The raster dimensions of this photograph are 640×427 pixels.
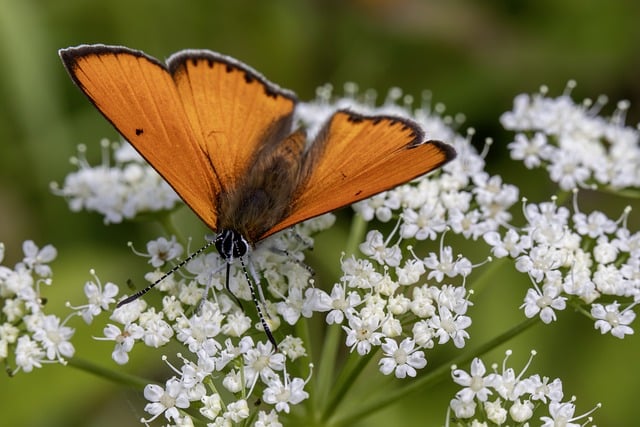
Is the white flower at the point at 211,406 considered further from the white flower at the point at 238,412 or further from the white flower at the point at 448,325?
the white flower at the point at 448,325

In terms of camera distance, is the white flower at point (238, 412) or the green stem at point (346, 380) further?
the green stem at point (346, 380)

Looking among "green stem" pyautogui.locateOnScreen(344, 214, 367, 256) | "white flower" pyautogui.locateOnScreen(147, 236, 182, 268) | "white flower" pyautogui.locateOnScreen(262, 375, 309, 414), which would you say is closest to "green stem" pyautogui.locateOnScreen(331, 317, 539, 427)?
"white flower" pyautogui.locateOnScreen(262, 375, 309, 414)

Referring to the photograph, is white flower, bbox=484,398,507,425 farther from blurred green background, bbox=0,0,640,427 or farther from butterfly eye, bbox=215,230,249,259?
blurred green background, bbox=0,0,640,427

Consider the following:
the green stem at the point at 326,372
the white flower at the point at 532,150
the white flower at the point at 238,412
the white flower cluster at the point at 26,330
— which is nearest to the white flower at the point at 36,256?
the white flower cluster at the point at 26,330

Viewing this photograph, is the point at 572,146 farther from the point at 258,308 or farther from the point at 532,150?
the point at 258,308

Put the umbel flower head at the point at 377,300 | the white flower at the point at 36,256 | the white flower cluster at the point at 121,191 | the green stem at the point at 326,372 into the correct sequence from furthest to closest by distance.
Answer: the white flower cluster at the point at 121,191 → the white flower at the point at 36,256 → the green stem at the point at 326,372 → the umbel flower head at the point at 377,300
